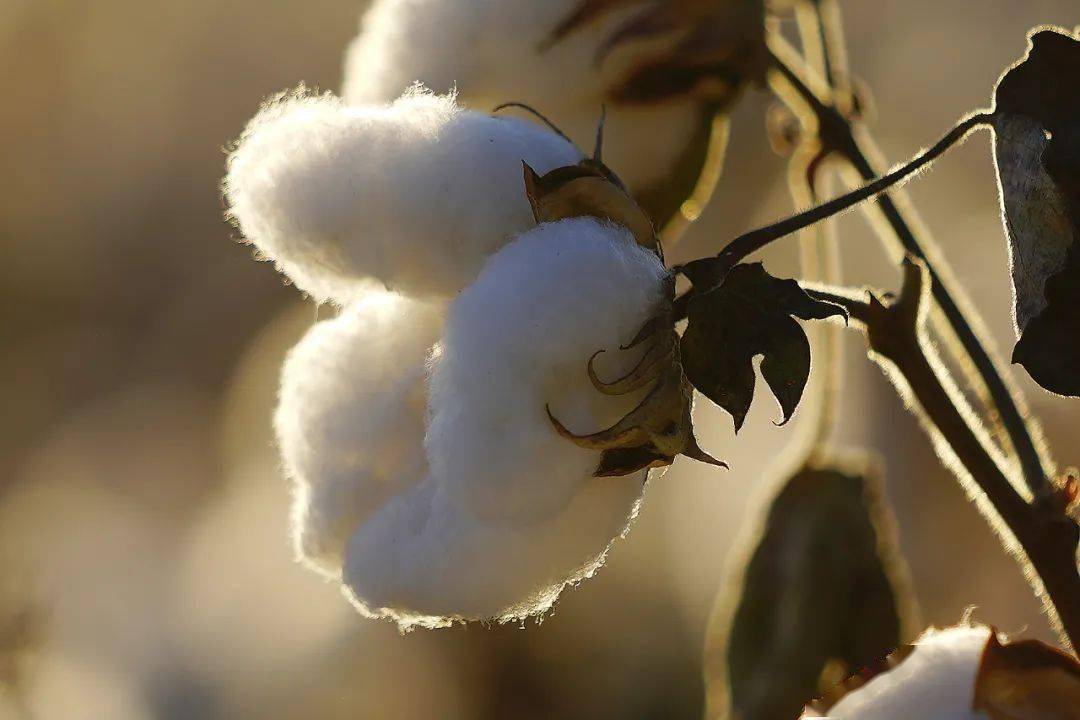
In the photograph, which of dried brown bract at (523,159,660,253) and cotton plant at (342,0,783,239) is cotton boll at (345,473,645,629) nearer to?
dried brown bract at (523,159,660,253)

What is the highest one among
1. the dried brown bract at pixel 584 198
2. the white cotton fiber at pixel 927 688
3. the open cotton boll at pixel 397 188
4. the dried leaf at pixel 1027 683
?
the open cotton boll at pixel 397 188

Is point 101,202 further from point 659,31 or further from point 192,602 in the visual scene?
point 659,31

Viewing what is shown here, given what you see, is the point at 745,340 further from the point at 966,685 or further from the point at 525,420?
the point at 966,685

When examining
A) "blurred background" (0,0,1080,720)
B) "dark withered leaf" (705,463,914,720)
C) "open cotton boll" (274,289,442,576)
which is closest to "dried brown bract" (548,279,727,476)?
"open cotton boll" (274,289,442,576)

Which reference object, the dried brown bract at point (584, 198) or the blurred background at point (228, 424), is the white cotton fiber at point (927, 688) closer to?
the dried brown bract at point (584, 198)

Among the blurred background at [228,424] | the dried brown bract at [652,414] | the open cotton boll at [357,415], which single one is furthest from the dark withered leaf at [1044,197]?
the blurred background at [228,424]

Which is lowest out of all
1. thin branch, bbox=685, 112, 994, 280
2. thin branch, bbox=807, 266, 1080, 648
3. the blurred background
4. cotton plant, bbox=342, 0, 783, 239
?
thin branch, bbox=807, 266, 1080, 648
